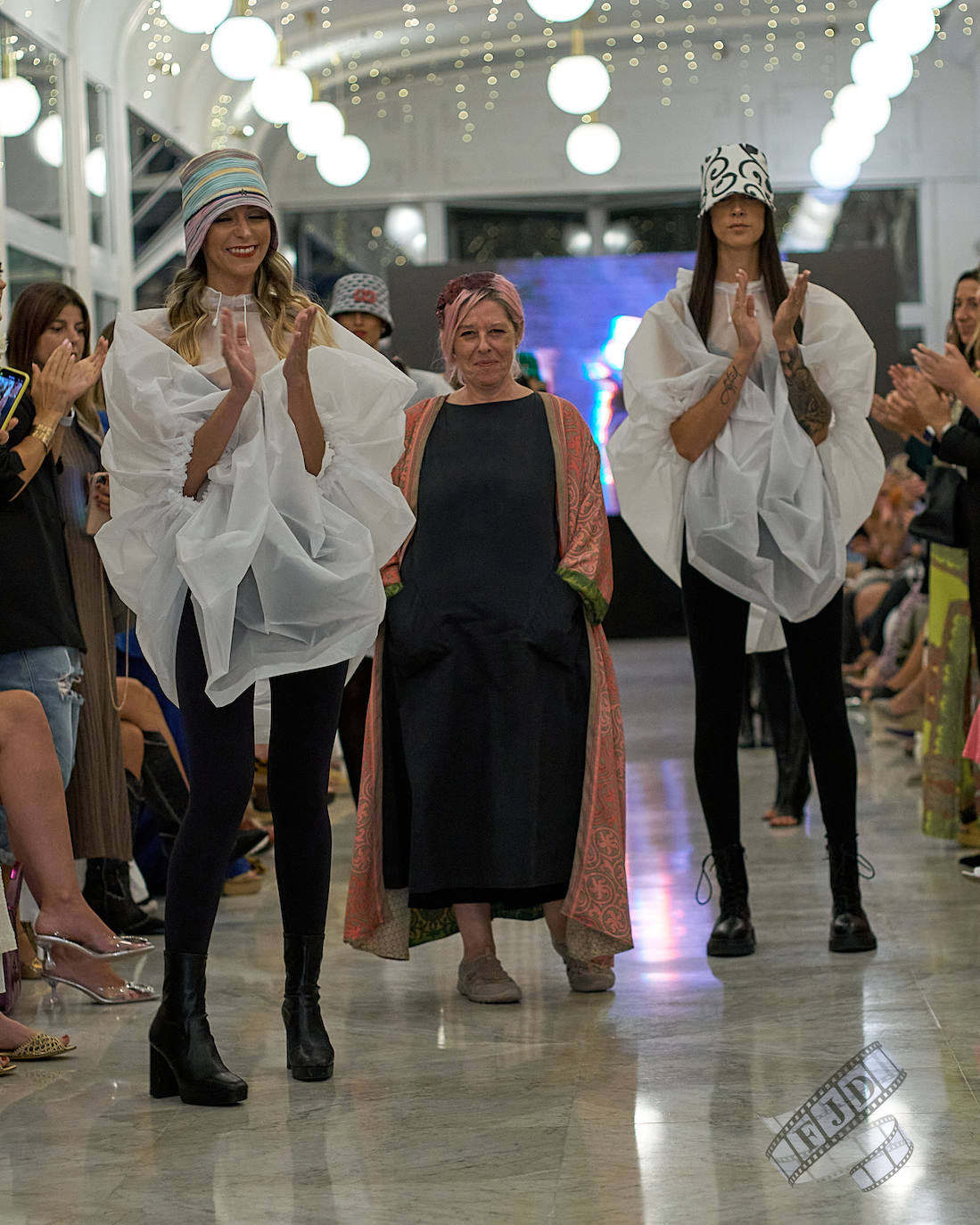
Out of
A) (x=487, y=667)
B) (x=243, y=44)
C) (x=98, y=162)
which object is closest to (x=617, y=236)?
(x=98, y=162)

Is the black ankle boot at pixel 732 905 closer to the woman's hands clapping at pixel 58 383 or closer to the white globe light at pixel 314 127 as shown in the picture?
the woman's hands clapping at pixel 58 383

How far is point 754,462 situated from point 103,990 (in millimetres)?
1666

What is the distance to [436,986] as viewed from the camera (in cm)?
308

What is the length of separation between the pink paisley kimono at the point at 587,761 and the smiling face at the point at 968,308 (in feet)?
5.35

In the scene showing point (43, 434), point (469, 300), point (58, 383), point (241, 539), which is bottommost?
point (241, 539)

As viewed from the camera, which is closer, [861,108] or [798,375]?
[798,375]

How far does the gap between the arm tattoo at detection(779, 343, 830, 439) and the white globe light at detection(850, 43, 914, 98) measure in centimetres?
598

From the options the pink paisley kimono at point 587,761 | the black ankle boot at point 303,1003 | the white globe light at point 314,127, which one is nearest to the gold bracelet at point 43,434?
the pink paisley kimono at point 587,761

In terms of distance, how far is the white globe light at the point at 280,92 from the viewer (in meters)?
8.43

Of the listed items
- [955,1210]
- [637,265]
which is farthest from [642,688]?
[955,1210]

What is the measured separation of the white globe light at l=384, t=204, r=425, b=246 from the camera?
44.5 feet

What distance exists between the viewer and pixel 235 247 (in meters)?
2.46

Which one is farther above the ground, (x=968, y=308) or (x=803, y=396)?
(x=968, y=308)

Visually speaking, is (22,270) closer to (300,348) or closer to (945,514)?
(945,514)
